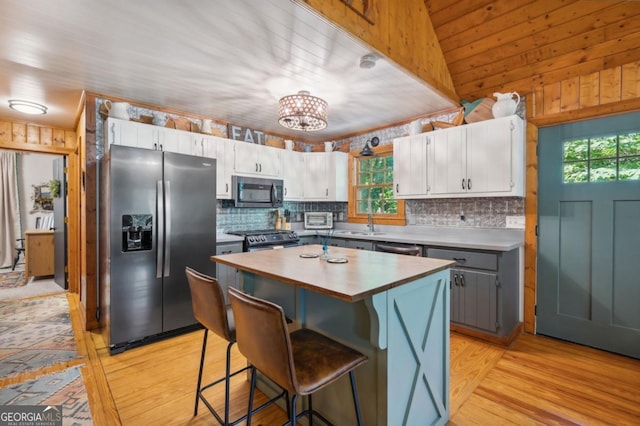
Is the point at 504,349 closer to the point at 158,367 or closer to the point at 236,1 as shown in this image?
the point at 158,367

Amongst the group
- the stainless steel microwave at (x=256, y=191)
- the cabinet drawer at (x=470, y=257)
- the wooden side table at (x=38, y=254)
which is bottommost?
the wooden side table at (x=38, y=254)

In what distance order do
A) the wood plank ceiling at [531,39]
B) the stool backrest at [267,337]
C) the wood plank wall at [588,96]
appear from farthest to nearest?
the wood plank wall at [588,96]
the wood plank ceiling at [531,39]
the stool backrest at [267,337]

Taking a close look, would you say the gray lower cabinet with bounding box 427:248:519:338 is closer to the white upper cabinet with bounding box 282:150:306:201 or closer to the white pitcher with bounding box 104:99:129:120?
the white upper cabinet with bounding box 282:150:306:201

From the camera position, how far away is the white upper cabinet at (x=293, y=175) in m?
4.48

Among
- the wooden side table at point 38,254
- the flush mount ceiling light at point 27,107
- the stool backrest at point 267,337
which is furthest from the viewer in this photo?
the wooden side table at point 38,254

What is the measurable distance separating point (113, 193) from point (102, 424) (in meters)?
1.75

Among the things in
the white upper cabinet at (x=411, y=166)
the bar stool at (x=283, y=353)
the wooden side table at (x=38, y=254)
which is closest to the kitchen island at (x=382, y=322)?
the bar stool at (x=283, y=353)

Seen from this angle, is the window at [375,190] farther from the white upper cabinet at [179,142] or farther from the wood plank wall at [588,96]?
the white upper cabinet at [179,142]

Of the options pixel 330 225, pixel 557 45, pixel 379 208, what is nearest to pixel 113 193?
pixel 330 225

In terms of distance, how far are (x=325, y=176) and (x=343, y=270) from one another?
3.15 meters

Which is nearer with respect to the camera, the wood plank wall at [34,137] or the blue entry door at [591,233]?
the blue entry door at [591,233]

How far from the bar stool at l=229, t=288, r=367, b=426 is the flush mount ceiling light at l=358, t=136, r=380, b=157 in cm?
306

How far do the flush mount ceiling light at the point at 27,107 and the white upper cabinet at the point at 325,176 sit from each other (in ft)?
10.6

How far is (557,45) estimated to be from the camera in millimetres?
2598
